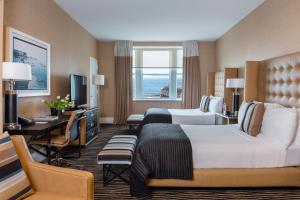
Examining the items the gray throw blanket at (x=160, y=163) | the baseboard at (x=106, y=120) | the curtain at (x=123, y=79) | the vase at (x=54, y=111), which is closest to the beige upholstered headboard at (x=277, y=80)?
the gray throw blanket at (x=160, y=163)

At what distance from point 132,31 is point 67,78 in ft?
7.65

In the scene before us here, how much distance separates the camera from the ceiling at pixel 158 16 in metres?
4.55

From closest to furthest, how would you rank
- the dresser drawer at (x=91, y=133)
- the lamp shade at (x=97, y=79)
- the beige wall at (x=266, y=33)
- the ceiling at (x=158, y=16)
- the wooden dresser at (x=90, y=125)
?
the beige wall at (x=266, y=33)
the ceiling at (x=158, y=16)
the wooden dresser at (x=90, y=125)
the dresser drawer at (x=91, y=133)
the lamp shade at (x=97, y=79)

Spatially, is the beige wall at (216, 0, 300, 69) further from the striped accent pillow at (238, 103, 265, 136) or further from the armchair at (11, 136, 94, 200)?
the armchair at (11, 136, 94, 200)

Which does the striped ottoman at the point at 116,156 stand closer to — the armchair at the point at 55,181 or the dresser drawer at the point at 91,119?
the armchair at the point at 55,181

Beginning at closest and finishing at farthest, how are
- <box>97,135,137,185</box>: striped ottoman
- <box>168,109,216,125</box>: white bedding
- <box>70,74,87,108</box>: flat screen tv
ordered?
1. <box>97,135,137,185</box>: striped ottoman
2. <box>70,74,87,108</box>: flat screen tv
3. <box>168,109,216,125</box>: white bedding

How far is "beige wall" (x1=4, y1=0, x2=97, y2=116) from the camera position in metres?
3.38

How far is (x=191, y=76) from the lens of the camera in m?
7.90

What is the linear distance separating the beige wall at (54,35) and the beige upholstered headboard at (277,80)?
133 inches

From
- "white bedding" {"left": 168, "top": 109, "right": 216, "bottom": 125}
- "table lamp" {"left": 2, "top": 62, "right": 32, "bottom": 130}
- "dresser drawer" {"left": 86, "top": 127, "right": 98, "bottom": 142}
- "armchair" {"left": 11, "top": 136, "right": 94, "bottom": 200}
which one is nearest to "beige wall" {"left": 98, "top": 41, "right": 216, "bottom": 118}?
"dresser drawer" {"left": 86, "top": 127, "right": 98, "bottom": 142}

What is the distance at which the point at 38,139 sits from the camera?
3.52 m

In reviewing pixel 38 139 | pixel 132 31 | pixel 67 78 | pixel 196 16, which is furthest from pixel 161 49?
pixel 38 139

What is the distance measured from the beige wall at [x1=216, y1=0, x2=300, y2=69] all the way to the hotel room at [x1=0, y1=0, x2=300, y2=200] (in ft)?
0.07

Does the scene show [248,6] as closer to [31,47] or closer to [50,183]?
[31,47]
